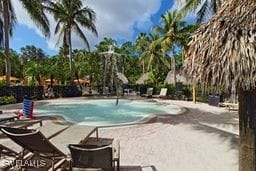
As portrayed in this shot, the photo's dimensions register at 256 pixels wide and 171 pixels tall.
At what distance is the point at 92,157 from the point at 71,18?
27259 mm

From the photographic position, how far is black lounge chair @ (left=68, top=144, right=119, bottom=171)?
4621 mm

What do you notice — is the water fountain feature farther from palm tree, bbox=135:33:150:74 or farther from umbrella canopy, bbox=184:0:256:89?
umbrella canopy, bbox=184:0:256:89

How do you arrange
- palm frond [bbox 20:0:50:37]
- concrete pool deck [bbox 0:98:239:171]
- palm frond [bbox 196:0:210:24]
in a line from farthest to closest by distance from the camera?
palm frond [bbox 20:0:50:37], palm frond [bbox 196:0:210:24], concrete pool deck [bbox 0:98:239:171]

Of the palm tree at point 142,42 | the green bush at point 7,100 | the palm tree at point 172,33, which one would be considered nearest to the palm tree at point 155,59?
the palm tree at point 172,33

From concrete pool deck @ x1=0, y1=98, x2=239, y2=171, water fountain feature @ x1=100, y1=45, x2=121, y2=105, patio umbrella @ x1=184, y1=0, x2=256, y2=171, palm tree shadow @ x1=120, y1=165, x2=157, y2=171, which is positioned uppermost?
water fountain feature @ x1=100, y1=45, x2=121, y2=105

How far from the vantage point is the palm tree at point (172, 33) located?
32.2 meters

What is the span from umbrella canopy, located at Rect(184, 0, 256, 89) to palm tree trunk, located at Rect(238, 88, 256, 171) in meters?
0.54

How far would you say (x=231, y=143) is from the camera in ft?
27.3

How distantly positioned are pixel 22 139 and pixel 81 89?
24.4m

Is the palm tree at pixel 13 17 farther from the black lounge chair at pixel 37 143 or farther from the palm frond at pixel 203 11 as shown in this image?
the black lounge chair at pixel 37 143

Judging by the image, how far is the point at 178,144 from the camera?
827cm

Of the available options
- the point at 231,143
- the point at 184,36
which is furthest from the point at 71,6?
the point at 231,143

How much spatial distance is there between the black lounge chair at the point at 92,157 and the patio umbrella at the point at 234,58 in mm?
2142

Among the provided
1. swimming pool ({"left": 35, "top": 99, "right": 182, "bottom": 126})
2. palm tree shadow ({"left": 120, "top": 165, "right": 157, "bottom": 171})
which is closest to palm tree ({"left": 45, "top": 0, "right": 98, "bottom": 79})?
swimming pool ({"left": 35, "top": 99, "right": 182, "bottom": 126})
